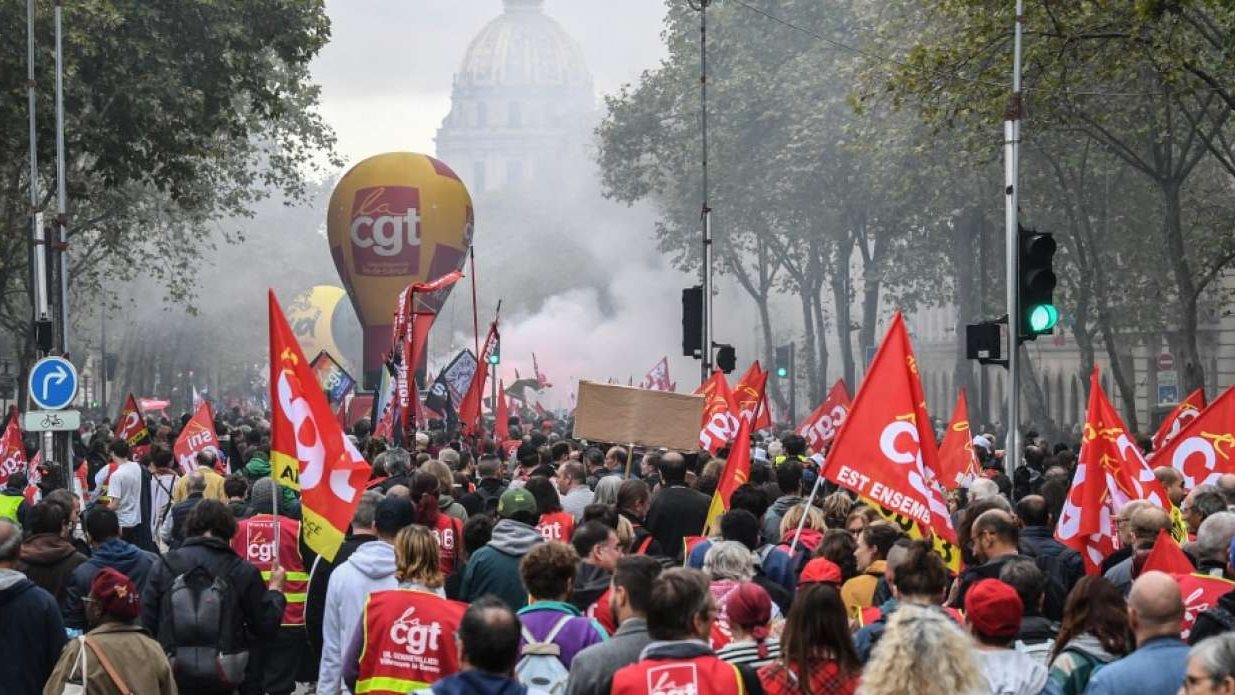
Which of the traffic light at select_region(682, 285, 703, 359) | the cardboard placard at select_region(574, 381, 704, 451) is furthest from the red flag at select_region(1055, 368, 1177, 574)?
the traffic light at select_region(682, 285, 703, 359)

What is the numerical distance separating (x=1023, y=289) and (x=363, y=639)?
9.94 meters

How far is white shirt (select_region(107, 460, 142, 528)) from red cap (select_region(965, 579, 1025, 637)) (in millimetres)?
11098

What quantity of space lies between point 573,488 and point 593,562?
489 cm

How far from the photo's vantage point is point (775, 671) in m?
6.63

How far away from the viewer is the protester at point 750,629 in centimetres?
696

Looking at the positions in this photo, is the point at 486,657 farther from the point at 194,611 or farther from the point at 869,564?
the point at 869,564

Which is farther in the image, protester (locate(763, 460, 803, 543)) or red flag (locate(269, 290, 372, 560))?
protester (locate(763, 460, 803, 543))

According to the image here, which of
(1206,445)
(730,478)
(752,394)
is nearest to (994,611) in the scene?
(730,478)

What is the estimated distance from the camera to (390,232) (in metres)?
48.4

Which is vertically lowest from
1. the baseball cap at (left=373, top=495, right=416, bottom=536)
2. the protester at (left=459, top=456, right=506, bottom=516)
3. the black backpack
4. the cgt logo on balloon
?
the black backpack

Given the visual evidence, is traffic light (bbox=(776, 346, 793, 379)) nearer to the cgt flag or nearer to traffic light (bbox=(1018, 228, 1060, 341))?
traffic light (bbox=(1018, 228, 1060, 341))

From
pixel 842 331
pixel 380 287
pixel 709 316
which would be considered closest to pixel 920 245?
pixel 842 331

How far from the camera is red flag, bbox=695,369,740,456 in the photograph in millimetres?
21594

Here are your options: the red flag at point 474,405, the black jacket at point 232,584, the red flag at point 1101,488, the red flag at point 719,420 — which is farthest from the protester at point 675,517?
the red flag at point 474,405
